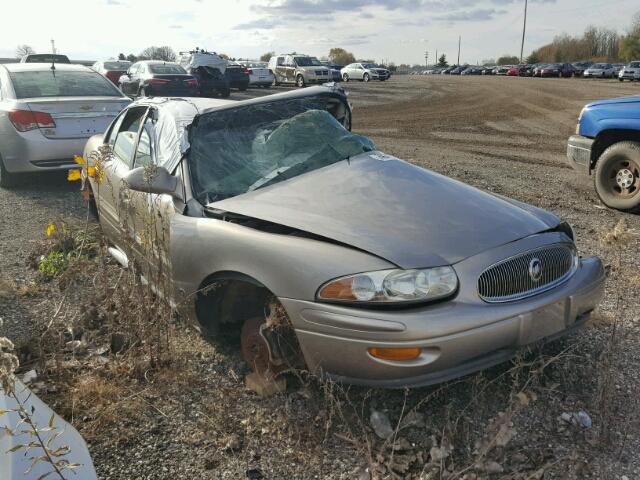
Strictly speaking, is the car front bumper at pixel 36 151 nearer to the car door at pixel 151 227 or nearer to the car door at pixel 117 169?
the car door at pixel 117 169

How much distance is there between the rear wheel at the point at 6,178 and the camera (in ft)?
26.6

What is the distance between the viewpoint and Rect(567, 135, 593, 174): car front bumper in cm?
702

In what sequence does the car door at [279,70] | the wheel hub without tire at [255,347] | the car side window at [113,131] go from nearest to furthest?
the wheel hub without tire at [255,347] < the car side window at [113,131] < the car door at [279,70]

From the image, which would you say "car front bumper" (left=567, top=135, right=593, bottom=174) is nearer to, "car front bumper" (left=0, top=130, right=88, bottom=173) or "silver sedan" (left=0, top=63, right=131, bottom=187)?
"silver sedan" (left=0, top=63, right=131, bottom=187)

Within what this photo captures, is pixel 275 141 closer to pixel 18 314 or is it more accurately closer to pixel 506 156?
pixel 18 314

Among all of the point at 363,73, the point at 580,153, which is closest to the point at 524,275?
Answer: the point at 580,153

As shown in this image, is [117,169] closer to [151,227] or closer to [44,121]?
[151,227]

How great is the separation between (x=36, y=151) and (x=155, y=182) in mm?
4922

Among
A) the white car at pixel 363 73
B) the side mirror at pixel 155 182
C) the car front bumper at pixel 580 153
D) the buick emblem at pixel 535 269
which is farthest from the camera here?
the white car at pixel 363 73

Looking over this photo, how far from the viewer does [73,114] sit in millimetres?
7602

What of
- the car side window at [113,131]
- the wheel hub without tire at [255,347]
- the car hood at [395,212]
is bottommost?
the wheel hub without tire at [255,347]

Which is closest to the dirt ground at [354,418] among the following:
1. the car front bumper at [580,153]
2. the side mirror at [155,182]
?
the side mirror at [155,182]

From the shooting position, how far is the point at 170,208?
360cm

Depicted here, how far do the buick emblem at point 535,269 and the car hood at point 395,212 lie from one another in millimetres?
154
